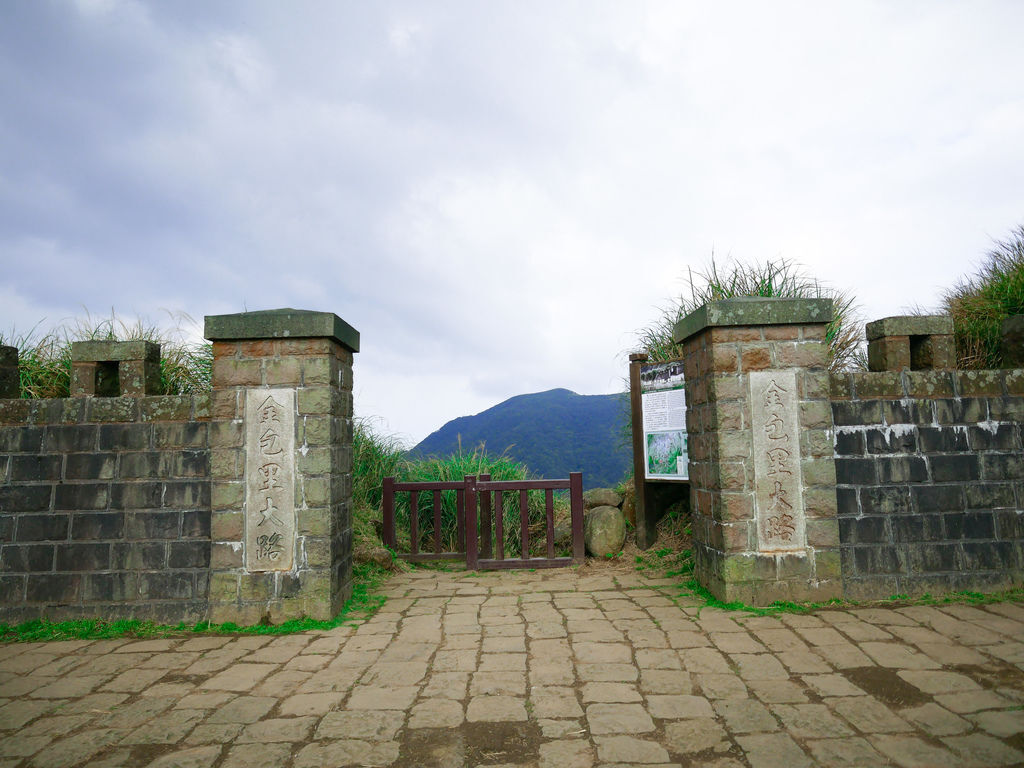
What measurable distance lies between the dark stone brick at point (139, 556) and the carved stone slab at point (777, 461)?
4445mm

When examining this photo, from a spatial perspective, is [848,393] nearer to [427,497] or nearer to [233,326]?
[233,326]

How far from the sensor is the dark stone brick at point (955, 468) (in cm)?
484

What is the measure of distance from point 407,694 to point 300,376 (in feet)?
7.87

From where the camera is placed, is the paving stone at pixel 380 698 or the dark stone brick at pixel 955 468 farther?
the dark stone brick at pixel 955 468

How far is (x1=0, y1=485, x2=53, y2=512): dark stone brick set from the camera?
4.75 metres

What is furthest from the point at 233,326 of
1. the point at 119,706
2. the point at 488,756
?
the point at 488,756

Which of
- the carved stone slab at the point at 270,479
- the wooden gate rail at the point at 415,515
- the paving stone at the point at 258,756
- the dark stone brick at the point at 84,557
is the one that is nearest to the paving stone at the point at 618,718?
the paving stone at the point at 258,756

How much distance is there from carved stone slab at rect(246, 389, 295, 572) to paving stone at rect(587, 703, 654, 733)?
2.53 meters

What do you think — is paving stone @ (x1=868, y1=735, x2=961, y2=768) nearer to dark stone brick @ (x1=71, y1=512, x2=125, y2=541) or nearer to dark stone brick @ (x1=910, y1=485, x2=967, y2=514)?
dark stone brick @ (x1=910, y1=485, x2=967, y2=514)

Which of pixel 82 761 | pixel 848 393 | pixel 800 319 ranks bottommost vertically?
pixel 82 761

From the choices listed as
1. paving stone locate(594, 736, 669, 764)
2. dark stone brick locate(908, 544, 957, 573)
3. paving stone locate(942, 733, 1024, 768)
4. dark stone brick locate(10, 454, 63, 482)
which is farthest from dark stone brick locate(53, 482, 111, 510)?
dark stone brick locate(908, 544, 957, 573)

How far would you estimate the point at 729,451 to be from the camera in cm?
463

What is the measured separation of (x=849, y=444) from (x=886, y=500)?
0.51 m

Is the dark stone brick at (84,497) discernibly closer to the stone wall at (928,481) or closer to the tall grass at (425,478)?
the tall grass at (425,478)
